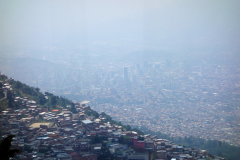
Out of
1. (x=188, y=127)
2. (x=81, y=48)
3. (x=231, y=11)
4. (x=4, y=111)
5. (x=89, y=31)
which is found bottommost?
(x=188, y=127)

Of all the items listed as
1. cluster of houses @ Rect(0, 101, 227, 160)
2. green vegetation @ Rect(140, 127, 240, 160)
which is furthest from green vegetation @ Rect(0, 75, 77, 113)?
green vegetation @ Rect(140, 127, 240, 160)

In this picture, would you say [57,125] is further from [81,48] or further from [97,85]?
[81,48]

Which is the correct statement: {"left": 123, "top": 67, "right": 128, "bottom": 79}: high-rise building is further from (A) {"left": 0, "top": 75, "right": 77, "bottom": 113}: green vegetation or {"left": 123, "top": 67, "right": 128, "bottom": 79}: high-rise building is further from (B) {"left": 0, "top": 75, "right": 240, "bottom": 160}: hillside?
(A) {"left": 0, "top": 75, "right": 77, "bottom": 113}: green vegetation

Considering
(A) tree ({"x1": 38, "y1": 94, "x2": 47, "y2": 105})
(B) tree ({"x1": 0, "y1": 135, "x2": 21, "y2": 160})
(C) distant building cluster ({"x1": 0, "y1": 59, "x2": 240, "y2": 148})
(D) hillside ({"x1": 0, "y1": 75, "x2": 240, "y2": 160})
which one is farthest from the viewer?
(C) distant building cluster ({"x1": 0, "y1": 59, "x2": 240, "y2": 148})

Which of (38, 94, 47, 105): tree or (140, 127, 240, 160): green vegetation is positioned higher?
(38, 94, 47, 105): tree

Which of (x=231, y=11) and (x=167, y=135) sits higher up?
(x=231, y=11)

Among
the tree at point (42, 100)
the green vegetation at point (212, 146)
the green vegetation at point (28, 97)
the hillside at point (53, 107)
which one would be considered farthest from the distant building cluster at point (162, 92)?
the tree at point (42, 100)

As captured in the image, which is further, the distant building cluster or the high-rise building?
the high-rise building

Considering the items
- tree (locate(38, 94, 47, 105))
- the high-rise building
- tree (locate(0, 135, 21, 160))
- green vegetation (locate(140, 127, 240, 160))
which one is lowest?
green vegetation (locate(140, 127, 240, 160))

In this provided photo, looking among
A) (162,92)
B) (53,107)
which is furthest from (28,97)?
(162,92)

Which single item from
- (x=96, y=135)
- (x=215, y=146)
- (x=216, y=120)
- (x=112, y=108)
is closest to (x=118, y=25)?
(x=112, y=108)

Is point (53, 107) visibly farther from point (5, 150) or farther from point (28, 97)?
point (5, 150)
